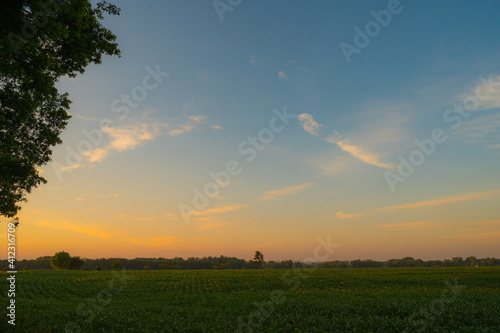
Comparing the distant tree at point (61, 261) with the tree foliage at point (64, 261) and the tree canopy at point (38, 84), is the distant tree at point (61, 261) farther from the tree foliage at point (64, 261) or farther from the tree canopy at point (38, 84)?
the tree canopy at point (38, 84)

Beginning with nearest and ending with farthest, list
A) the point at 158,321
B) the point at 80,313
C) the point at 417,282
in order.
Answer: the point at 158,321
the point at 80,313
the point at 417,282

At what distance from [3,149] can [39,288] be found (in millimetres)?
43592

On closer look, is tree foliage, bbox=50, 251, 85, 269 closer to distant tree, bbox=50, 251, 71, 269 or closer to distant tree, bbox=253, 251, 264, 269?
distant tree, bbox=50, 251, 71, 269

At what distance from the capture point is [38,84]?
53.4 ft

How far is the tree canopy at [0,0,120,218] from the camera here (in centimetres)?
1321

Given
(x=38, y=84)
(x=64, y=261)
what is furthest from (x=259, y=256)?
(x=38, y=84)

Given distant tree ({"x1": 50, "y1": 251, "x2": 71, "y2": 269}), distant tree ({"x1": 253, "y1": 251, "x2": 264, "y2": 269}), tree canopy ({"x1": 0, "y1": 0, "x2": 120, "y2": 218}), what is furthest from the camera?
distant tree ({"x1": 253, "y1": 251, "x2": 264, "y2": 269})

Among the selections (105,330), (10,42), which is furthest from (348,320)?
(10,42)

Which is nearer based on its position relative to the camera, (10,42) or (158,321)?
(10,42)

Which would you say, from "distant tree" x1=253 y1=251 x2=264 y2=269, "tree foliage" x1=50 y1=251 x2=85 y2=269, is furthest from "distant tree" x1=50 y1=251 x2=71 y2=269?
"distant tree" x1=253 y1=251 x2=264 y2=269

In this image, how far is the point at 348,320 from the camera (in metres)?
18.4

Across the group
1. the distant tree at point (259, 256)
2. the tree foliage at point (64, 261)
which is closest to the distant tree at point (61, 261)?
the tree foliage at point (64, 261)

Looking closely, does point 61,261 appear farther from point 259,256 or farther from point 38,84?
point 38,84

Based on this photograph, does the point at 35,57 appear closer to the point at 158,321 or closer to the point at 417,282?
the point at 158,321
